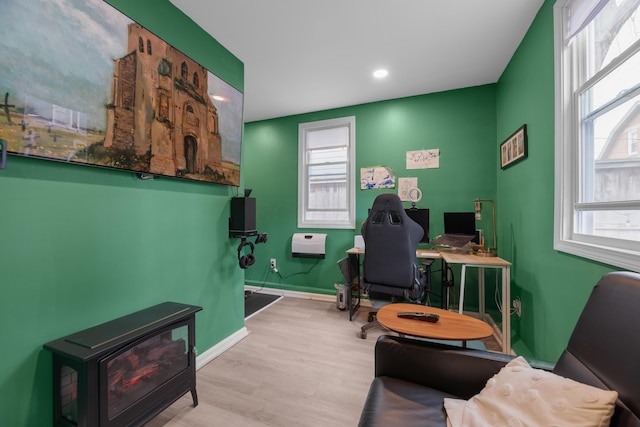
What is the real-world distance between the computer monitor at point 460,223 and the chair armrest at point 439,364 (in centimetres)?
199

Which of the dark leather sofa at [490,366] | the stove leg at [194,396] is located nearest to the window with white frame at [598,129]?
the dark leather sofa at [490,366]

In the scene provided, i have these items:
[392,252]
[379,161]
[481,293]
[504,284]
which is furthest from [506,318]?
[379,161]

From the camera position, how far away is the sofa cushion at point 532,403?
65cm

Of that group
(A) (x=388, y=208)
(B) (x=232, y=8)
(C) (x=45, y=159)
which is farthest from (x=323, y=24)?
(C) (x=45, y=159)

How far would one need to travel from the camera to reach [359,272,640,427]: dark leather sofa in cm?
68

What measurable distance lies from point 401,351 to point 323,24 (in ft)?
7.78

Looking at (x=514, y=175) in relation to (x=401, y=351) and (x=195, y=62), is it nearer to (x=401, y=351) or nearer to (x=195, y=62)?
(x=401, y=351)

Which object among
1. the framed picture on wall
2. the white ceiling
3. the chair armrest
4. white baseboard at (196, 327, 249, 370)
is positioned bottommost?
white baseboard at (196, 327, 249, 370)

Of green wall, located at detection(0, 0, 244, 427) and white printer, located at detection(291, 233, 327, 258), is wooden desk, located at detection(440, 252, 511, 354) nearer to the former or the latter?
white printer, located at detection(291, 233, 327, 258)

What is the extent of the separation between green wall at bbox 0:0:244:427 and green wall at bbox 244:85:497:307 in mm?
1735

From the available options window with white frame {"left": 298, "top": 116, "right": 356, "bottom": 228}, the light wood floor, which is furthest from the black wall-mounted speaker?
window with white frame {"left": 298, "top": 116, "right": 356, "bottom": 228}

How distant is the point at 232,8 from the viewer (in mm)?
1847

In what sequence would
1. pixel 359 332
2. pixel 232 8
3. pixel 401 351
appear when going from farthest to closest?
pixel 359 332
pixel 232 8
pixel 401 351

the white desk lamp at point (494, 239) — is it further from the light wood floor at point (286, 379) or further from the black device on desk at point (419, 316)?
the black device on desk at point (419, 316)
